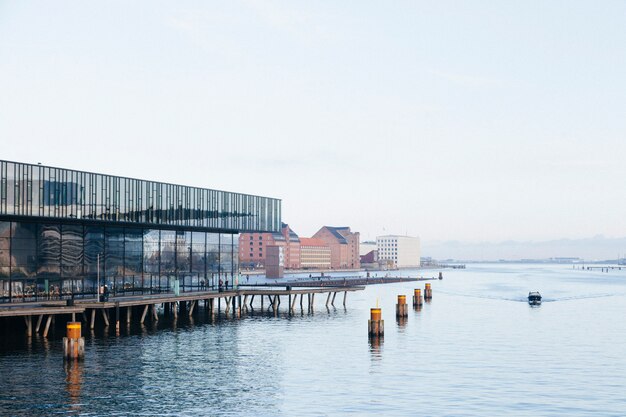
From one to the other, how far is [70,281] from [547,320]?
57312mm

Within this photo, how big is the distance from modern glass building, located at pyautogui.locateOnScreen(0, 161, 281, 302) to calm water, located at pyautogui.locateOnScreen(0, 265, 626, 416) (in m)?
9.08

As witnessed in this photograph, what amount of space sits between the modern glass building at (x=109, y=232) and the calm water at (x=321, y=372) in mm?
9080

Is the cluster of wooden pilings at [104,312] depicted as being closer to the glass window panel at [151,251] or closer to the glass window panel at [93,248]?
the glass window panel at [93,248]

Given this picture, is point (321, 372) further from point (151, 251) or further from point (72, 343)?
point (151, 251)

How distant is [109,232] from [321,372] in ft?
144

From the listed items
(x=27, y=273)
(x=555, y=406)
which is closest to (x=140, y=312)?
(x=27, y=273)

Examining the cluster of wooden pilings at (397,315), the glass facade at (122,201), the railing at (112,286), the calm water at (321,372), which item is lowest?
the calm water at (321,372)

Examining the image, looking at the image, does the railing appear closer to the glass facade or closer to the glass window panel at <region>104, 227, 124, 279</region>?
the glass window panel at <region>104, 227, 124, 279</region>

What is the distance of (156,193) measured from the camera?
9825 cm

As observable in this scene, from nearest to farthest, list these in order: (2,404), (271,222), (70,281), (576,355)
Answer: (2,404) → (576,355) → (70,281) → (271,222)

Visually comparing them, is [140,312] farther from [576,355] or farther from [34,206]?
[576,355]

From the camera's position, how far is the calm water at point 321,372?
43750 mm

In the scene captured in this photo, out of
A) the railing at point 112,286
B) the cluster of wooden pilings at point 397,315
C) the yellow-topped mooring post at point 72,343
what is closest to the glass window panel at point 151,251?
the railing at point 112,286

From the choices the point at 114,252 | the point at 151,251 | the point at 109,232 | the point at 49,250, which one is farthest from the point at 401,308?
the point at 49,250
